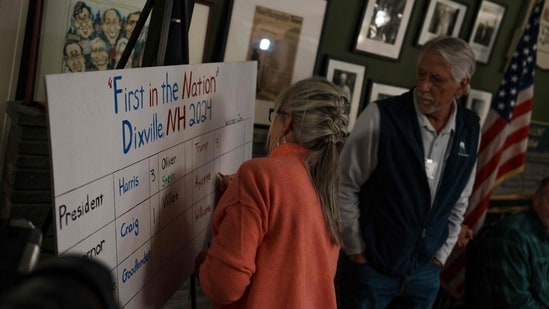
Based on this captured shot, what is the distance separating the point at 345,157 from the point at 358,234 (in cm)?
31

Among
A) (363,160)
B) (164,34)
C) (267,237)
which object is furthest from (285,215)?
(363,160)

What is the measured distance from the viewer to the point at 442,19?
2.93 meters

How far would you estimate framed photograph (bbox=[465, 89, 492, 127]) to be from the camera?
129 inches

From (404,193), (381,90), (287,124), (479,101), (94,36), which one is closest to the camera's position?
(287,124)

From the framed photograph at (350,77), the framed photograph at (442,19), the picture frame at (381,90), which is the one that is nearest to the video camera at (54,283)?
the framed photograph at (350,77)

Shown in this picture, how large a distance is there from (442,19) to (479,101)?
718 millimetres

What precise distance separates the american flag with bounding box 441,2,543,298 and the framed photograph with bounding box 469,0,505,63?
0.28m

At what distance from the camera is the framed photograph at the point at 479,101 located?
3.27 metres

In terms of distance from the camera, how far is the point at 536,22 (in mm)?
2939

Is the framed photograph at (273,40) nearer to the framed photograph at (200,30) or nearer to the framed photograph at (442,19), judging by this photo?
the framed photograph at (200,30)

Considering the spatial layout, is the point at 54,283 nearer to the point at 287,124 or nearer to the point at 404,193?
the point at 287,124

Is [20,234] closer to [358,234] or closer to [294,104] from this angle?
[294,104]

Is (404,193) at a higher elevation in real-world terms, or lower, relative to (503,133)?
lower

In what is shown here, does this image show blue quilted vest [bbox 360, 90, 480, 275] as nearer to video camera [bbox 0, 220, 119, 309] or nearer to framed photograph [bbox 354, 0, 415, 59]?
framed photograph [bbox 354, 0, 415, 59]
